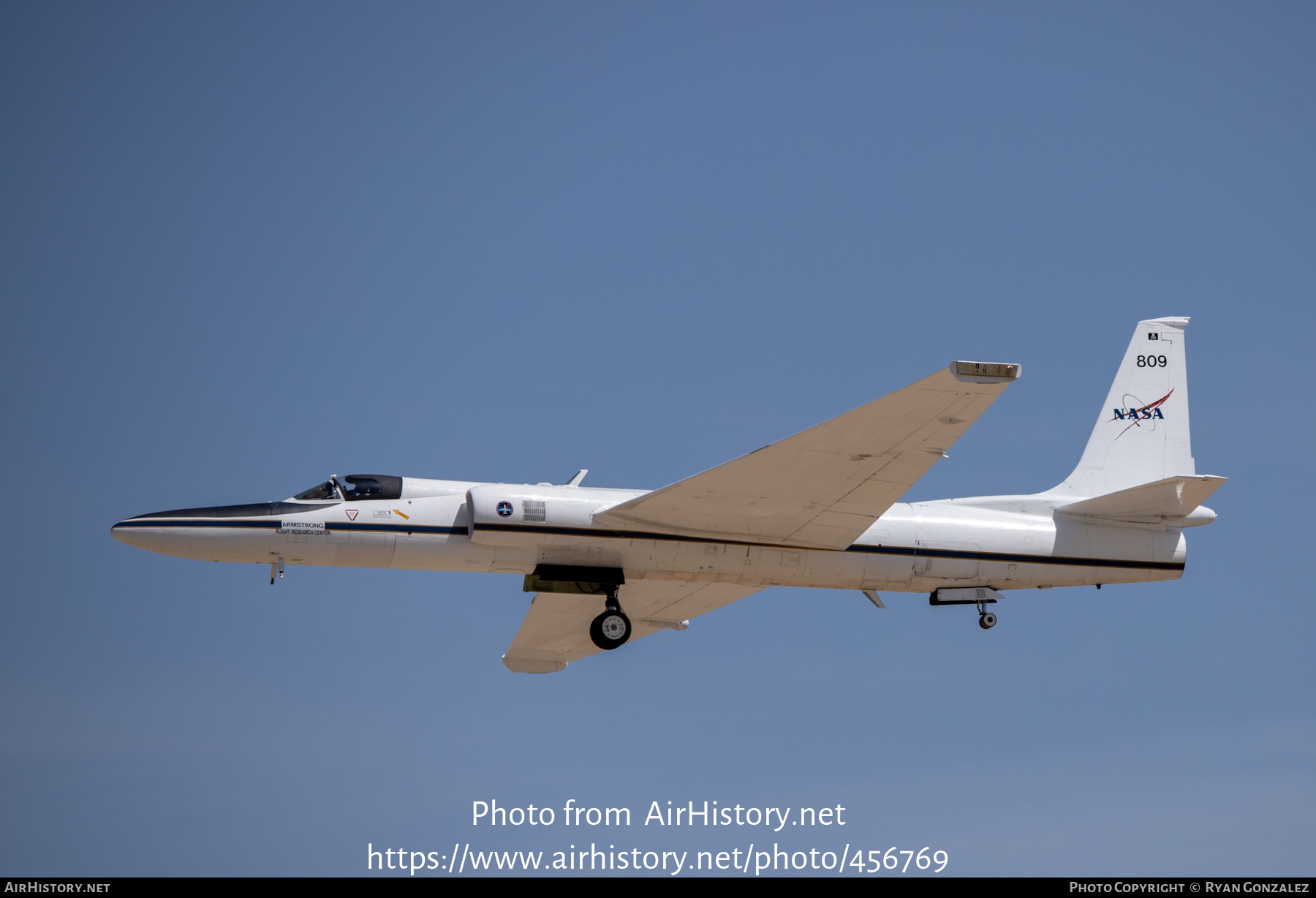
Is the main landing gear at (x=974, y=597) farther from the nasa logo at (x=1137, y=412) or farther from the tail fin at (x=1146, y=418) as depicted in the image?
the nasa logo at (x=1137, y=412)

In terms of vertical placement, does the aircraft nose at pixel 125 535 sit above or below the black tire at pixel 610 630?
above

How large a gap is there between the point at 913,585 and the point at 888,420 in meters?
4.17

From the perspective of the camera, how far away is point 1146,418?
71.9 feet

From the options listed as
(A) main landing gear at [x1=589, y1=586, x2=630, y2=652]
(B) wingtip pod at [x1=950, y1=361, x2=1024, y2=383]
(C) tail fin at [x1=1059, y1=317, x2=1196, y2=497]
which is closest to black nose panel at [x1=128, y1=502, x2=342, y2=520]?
(A) main landing gear at [x1=589, y1=586, x2=630, y2=652]

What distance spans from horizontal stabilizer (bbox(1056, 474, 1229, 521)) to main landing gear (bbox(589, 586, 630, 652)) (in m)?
7.09

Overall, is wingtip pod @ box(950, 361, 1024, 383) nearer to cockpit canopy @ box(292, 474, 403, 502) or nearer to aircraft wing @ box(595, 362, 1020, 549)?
aircraft wing @ box(595, 362, 1020, 549)

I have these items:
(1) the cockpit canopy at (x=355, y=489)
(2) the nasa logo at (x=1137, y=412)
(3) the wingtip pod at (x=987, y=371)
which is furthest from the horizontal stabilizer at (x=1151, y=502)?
(1) the cockpit canopy at (x=355, y=489)

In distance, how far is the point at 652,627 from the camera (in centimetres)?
2288

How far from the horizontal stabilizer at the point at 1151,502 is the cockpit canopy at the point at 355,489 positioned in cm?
1019

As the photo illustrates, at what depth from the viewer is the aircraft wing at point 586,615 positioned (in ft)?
71.3

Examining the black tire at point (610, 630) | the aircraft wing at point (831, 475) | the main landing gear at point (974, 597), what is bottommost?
the black tire at point (610, 630)

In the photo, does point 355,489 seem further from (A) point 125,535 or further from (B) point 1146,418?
(B) point 1146,418

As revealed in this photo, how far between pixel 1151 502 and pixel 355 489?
11.9m

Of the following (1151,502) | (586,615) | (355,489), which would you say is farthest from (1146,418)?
(355,489)
